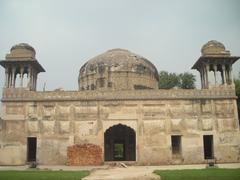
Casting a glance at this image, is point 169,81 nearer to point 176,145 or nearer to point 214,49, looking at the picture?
point 214,49

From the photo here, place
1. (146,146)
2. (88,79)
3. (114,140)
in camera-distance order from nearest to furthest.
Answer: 1. (146,146)
2. (114,140)
3. (88,79)

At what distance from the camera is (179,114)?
19.8 meters

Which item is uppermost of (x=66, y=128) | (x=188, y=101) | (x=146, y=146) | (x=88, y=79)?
Answer: (x=88, y=79)

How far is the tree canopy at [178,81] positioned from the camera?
3608 centimetres

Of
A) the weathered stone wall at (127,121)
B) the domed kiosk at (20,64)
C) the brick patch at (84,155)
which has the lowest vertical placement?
the brick patch at (84,155)

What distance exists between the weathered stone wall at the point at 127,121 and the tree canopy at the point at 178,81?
1589 centimetres

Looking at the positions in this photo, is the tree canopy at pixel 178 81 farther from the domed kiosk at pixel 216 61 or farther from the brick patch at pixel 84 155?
the brick patch at pixel 84 155

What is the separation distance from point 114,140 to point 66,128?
4.98 metres

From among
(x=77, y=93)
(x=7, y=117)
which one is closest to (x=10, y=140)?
(x=7, y=117)

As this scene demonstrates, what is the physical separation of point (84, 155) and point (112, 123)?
2686 millimetres

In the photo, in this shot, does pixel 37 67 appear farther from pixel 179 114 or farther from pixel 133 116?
pixel 179 114

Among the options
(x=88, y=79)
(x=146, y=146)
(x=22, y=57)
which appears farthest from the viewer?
(x=88, y=79)

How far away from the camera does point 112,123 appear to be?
19.5m

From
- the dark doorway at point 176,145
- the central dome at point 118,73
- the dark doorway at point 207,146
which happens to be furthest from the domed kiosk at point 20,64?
the dark doorway at point 207,146
